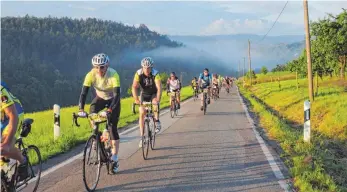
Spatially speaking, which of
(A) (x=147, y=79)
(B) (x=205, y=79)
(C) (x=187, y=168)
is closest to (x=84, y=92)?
(C) (x=187, y=168)

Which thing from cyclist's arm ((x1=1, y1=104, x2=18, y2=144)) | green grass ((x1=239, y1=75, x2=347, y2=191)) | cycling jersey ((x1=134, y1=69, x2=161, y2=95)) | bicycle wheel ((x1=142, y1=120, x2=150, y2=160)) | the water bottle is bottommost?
green grass ((x1=239, y1=75, x2=347, y2=191))

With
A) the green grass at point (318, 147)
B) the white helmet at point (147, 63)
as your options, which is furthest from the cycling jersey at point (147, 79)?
the green grass at point (318, 147)

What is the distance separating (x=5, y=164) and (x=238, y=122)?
1049 cm

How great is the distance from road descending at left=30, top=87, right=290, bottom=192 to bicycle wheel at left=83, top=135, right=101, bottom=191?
0.51 feet

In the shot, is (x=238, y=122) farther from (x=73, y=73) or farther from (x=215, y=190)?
(x=73, y=73)

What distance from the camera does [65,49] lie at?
15825 cm

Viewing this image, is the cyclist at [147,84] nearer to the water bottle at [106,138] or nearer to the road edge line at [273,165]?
the water bottle at [106,138]

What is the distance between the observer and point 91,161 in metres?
5.86

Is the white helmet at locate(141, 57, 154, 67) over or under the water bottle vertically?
over

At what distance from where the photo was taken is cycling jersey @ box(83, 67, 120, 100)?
6.30 m

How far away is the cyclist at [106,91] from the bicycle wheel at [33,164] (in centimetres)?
89

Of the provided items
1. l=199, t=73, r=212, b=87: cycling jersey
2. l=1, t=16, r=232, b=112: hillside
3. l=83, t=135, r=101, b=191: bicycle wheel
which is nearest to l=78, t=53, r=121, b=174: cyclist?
l=83, t=135, r=101, b=191: bicycle wheel

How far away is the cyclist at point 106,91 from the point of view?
237 inches

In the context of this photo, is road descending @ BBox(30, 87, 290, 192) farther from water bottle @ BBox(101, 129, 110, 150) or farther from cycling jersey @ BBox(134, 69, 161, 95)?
cycling jersey @ BBox(134, 69, 161, 95)
